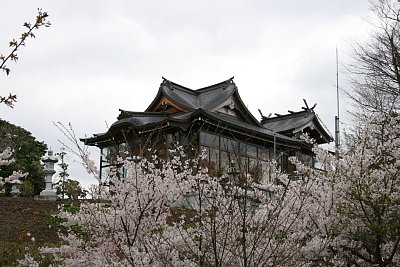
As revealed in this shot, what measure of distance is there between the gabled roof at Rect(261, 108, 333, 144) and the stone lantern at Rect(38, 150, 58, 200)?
31.1ft

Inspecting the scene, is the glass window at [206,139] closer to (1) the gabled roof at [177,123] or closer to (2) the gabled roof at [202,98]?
(1) the gabled roof at [177,123]

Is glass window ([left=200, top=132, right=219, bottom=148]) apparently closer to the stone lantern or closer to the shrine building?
the shrine building

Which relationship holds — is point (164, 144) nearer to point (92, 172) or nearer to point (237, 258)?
point (92, 172)

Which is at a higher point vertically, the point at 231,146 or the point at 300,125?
the point at 300,125

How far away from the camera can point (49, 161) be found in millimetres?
17594

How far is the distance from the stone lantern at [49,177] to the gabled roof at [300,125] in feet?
31.1

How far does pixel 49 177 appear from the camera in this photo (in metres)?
17.1

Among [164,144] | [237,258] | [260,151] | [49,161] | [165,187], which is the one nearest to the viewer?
[237,258]

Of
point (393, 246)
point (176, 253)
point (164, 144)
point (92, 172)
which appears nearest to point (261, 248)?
point (176, 253)

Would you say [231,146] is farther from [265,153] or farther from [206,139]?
[265,153]

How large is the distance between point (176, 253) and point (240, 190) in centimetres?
93

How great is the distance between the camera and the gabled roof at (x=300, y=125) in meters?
22.2

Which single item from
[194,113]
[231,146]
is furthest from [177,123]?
[231,146]

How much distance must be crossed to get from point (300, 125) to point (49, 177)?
10.6m
